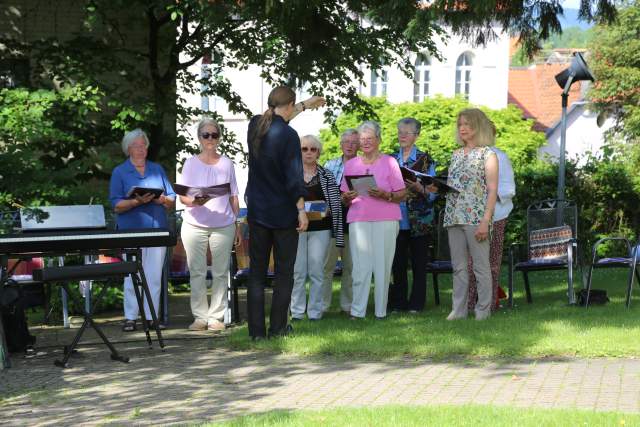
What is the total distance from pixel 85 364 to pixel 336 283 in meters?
8.13

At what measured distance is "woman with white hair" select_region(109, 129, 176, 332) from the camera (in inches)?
450

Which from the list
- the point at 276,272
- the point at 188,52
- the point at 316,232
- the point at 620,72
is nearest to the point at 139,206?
the point at 316,232

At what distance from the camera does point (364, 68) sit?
1625 centimetres

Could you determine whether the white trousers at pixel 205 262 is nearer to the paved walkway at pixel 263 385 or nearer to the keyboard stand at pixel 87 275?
the keyboard stand at pixel 87 275

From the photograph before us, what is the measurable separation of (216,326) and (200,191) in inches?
54.9

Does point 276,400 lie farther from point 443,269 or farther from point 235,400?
point 443,269

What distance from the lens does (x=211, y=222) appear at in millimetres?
11438

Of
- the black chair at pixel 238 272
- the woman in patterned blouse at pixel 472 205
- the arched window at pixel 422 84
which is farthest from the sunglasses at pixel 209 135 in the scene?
the arched window at pixel 422 84

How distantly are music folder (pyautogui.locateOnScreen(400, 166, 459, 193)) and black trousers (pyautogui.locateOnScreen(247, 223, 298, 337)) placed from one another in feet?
5.05

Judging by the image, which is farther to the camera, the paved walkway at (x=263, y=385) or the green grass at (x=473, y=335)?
the green grass at (x=473, y=335)

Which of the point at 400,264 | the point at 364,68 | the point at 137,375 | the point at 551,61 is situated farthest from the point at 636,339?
the point at 551,61

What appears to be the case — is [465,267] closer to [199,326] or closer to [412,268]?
[412,268]

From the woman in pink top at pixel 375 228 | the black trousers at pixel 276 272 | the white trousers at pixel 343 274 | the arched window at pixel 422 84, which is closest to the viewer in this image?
the black trousers at pixel 276 272

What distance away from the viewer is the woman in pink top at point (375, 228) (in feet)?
37.4
